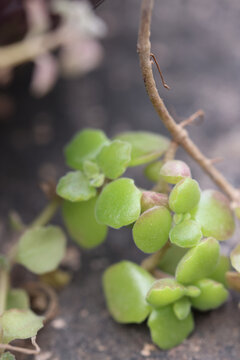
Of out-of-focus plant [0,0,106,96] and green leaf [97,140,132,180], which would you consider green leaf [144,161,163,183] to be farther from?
out-of-focus plant [0,0,106,96]

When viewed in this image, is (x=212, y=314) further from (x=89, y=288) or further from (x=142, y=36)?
(x=142, y=36)

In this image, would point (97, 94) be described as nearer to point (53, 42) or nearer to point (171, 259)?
point (53, 42)

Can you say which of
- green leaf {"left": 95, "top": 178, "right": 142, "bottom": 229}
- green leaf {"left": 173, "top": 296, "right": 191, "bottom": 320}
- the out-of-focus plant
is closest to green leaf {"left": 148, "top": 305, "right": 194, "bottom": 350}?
green leaf {"left": 173, "top": 296, "right": 191, "bottom": 320}

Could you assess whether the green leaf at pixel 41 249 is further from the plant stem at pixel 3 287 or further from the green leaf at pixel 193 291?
the green leaf at pixel 193 291

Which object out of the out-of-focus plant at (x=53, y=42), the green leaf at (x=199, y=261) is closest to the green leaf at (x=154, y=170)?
the green leaf at (x=199, y=261)

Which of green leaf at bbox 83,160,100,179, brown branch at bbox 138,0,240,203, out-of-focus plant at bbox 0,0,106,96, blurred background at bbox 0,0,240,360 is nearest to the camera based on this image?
brown branch at bbox 138,0,240,203

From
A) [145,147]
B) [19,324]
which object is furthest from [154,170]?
[19,324]
